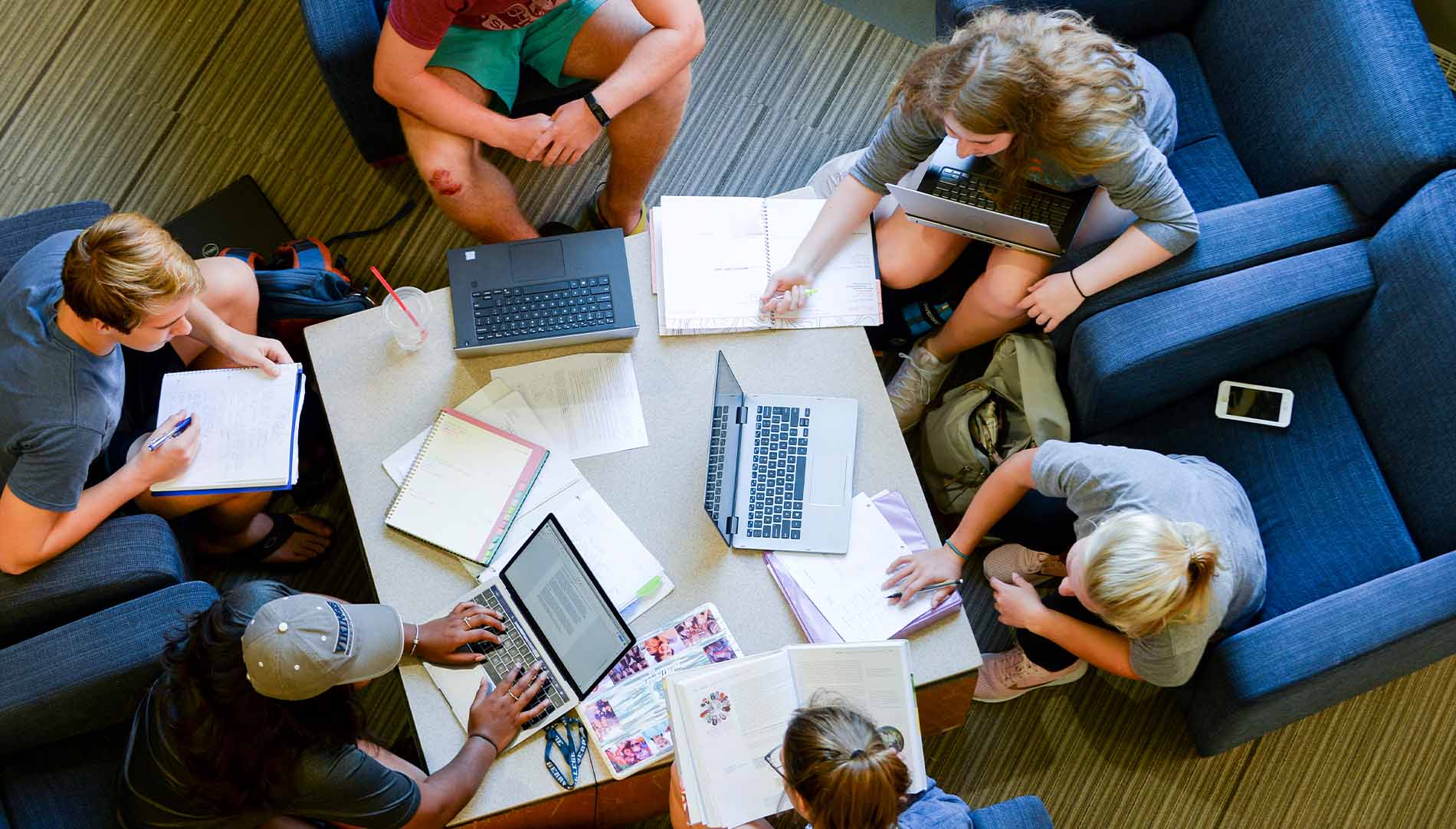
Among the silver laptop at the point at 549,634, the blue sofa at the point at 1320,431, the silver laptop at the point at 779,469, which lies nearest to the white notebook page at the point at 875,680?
the silver laptop at the point at 779,469

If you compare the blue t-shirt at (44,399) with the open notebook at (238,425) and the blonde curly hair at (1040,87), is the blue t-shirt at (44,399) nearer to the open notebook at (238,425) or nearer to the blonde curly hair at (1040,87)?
the open notebook at (238,425)

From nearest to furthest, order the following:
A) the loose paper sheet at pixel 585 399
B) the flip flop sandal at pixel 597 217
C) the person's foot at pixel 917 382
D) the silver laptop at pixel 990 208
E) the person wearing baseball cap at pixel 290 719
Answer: the person wearing baseball cap at pixel 290 719 < the loose paper sheet at pixel 585 399 < the silver laptop at pixel 990 208 < the person's foot at pixel 917 382 < the flip flop sandal at pixel 597 217

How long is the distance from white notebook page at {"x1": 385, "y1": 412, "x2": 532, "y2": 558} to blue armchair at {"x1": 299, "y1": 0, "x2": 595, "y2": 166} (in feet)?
2.96

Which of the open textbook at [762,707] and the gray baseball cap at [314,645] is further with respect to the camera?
the open textbook at [762,707]

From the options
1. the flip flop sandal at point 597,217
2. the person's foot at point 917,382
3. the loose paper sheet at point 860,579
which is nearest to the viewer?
the loose paper sheet at point 860,579

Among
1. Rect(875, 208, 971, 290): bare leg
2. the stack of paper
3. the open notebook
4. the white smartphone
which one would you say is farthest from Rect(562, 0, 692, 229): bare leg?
the white smartphone

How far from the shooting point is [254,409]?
179 centimetres

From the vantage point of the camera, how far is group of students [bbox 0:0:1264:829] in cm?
149

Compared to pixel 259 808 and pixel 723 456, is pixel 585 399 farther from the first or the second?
pixel 259 808

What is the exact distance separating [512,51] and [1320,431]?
6.31ft

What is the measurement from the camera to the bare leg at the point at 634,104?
7.20ft

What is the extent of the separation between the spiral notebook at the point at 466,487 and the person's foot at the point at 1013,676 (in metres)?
1.08

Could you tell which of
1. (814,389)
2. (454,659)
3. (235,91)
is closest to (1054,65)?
(814,389)

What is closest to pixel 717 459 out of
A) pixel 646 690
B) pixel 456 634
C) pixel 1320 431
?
pixel 646 690
